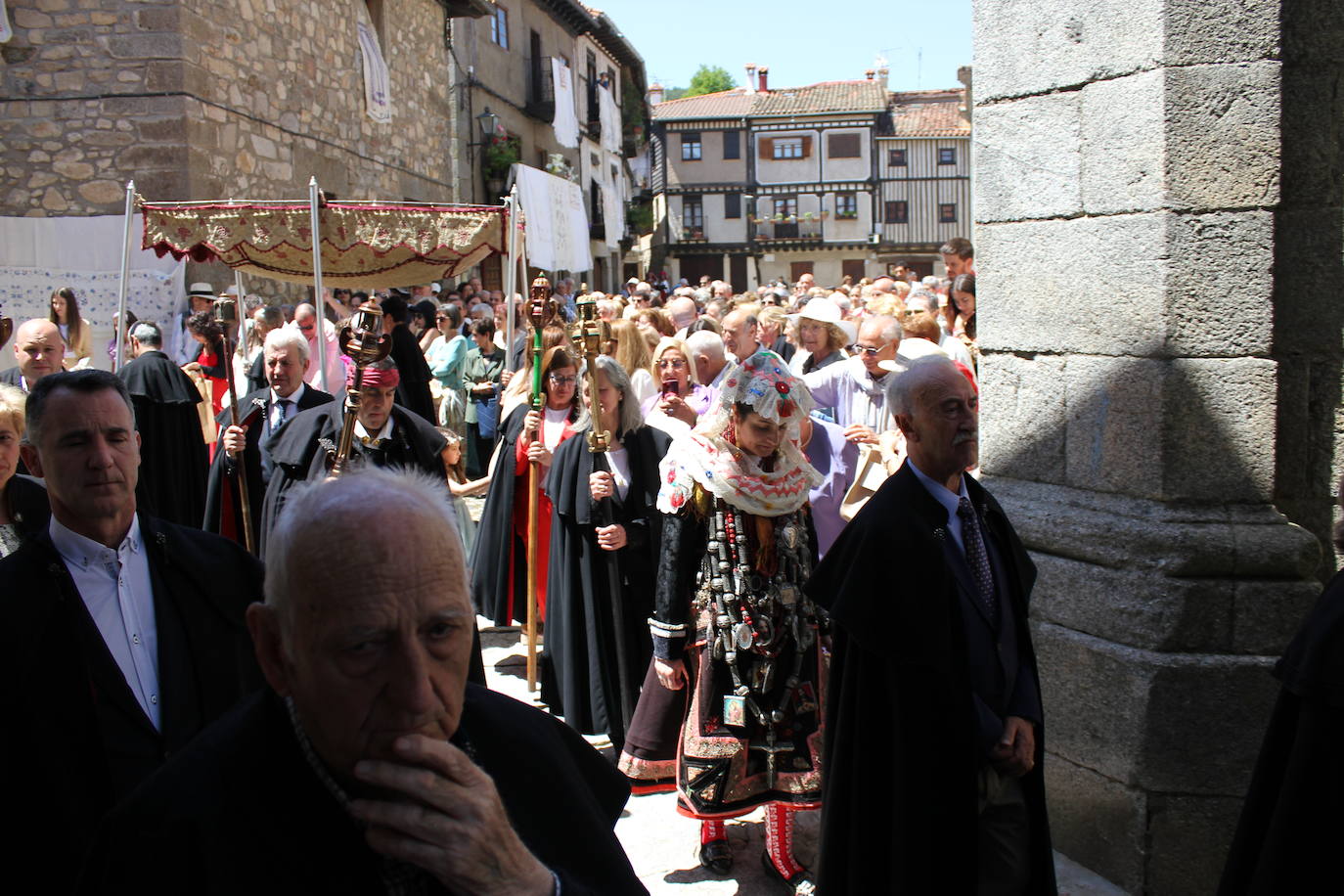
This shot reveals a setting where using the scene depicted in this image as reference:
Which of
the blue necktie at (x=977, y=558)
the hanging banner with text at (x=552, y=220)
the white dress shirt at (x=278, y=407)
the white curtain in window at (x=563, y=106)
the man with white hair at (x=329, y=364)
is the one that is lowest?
the blue necktie at (x=977, y=558)

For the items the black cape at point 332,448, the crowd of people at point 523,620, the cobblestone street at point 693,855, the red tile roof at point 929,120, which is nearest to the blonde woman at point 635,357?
the crowd of people at point 523,620

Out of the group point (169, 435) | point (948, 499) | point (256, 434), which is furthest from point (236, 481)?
point (948, 499)

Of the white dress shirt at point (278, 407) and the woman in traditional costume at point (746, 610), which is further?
the white dress shirt at point (278, 407)

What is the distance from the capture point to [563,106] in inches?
1158

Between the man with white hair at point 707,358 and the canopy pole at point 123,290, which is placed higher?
the canopy pole at point 123,290

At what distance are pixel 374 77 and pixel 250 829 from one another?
689 inches

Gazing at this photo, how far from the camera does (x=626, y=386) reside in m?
5.71

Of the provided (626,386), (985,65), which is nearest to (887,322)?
(626,386)

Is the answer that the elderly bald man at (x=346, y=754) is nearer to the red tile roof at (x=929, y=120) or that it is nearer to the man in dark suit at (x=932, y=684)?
the man in dark suit at (x=932, y=684)

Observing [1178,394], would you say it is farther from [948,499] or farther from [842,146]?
[842,146]

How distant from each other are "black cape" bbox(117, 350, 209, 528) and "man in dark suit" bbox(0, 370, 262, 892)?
4810mm

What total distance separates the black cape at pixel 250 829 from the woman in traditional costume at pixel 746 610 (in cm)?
250

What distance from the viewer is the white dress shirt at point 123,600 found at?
2.68 metres

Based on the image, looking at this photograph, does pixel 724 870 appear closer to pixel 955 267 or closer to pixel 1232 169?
pixel 1232 169
